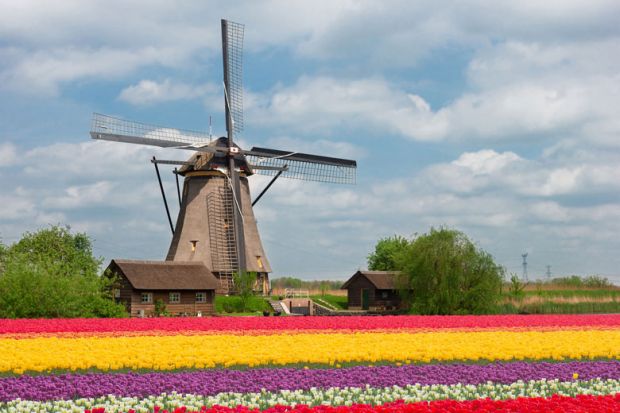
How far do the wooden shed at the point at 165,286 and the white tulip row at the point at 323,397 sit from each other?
103 ft

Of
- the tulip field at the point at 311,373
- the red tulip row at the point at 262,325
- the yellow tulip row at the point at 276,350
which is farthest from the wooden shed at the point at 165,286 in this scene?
the yellow tulip row at the point at 276,350

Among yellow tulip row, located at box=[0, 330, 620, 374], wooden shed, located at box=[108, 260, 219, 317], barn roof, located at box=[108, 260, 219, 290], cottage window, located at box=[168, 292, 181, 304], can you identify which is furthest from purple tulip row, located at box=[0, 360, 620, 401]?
cottage window, located at box=[168, 292, 181, 304]

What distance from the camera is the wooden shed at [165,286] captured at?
43031 millimetres

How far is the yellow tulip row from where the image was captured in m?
14.6

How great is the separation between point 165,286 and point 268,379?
32.4m

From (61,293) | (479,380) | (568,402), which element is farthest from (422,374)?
(61,293)

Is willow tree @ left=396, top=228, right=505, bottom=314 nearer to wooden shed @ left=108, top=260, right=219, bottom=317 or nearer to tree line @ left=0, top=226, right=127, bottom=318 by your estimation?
wooden shed @ left=108, top=260, right=219, bottom=317

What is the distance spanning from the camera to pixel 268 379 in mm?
12133

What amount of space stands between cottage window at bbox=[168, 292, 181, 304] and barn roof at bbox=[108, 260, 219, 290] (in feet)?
3.18

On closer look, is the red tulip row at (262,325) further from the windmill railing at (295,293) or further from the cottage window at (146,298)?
the windmill railing at (295,293)

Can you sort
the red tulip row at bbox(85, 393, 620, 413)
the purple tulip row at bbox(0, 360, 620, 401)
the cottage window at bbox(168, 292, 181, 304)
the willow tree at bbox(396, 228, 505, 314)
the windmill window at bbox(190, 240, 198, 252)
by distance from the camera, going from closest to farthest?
the red tulip row at bbox(85, 393, 620, 413), the purple tulip row at bbox(0, 360, 620, 401), the willow tree at bbox(396, 228, 505, 314), the cottage window at bbox(168, 292, 181, 304), the windmill window at bbox(190, 240, 198, 252)

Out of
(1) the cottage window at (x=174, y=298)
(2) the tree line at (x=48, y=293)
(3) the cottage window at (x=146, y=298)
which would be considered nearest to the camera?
(2) the tree line at (x=48, y=293)

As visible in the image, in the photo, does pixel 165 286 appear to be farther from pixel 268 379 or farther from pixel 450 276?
pixel 268 379

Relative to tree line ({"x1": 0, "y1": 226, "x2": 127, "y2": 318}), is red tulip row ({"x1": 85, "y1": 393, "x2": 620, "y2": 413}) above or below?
below
